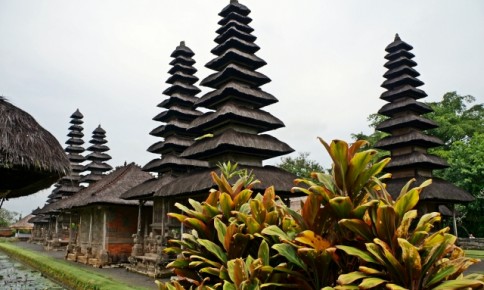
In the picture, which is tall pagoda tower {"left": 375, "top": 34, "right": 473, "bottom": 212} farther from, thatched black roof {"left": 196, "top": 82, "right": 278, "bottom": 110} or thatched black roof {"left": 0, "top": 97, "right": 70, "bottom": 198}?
thatched black roof {"left": 0, "top": 97, "right": 70, "bottom": 198}

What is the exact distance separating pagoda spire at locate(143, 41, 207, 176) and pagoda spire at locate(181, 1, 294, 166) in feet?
7.88

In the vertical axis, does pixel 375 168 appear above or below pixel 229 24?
below

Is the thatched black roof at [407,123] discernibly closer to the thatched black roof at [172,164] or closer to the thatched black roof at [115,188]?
the thatched black roof at [172,164]

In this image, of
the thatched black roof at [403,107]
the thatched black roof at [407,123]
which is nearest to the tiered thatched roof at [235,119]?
the thatched black roof at [407,123]

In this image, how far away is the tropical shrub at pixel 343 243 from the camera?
6.71 feet

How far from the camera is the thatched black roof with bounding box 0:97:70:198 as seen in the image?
7.64 metres

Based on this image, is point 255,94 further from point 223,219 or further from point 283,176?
point 223,219

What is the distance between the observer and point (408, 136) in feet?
64.4

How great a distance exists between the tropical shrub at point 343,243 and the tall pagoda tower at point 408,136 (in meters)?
16.7

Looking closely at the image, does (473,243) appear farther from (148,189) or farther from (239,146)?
(148,189)

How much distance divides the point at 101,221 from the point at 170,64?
10231mm

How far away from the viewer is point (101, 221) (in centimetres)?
2180

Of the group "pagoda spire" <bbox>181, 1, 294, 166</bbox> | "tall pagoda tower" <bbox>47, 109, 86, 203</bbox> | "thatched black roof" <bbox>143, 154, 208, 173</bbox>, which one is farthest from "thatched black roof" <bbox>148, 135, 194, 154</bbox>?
"tall pagoda tower" <bbox>47, 109, 86, 203</bbox>

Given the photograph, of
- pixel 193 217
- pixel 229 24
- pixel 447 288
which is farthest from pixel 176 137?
pixel 447 288
